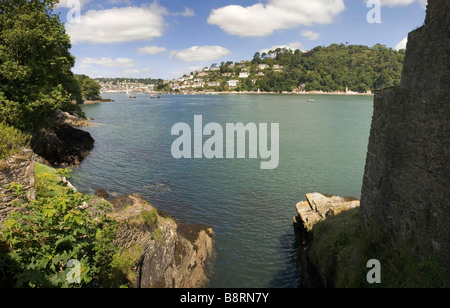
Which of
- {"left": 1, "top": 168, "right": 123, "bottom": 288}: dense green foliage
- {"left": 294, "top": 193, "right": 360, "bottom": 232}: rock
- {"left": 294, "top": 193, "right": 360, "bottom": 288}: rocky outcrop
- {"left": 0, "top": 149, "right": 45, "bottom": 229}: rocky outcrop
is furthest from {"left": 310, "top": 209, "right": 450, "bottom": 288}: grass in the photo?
{"left": 0, "top": 149, "right": 45, "bottom": 229}: rocky outcrop

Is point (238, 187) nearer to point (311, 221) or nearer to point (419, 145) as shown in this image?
point (311, 221)

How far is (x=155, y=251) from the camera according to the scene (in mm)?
12031

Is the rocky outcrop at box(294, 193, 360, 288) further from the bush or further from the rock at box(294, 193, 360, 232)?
the bush

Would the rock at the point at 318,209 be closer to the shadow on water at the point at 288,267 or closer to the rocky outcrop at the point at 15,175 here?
the shadow on water at the point at 288,267

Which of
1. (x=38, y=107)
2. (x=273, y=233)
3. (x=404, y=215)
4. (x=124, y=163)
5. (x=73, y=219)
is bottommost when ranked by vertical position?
(x=273, y=233)

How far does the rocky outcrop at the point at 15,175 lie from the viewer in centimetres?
805

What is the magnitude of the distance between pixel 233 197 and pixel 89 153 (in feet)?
65.6

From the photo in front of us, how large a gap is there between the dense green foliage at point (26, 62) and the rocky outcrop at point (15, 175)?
11559 millimetres

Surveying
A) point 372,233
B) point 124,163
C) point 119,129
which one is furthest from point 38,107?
point 119,129

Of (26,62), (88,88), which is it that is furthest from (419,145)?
(88,88)

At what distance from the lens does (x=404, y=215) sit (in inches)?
350

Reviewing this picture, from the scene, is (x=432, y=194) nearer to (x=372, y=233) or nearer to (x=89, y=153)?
(x=372, y=233)

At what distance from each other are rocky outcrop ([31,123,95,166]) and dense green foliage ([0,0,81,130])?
336 cm

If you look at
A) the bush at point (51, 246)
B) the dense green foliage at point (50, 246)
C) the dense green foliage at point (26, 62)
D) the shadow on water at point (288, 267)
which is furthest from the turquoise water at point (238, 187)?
the bush at point (51, 246)
